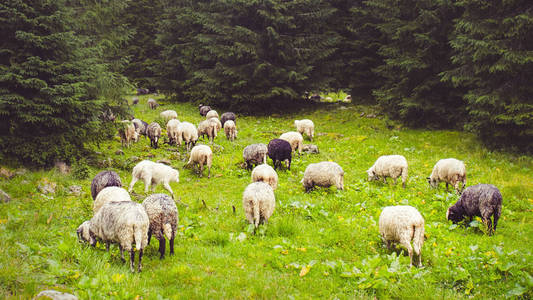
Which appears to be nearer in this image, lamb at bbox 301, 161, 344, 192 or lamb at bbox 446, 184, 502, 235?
lamb at bbox 446, 184, 502, 235

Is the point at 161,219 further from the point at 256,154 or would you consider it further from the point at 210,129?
the point at 210,129

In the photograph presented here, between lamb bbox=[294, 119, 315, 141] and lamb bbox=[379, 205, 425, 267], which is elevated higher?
lamb bbox=[379, 205, 425, 267]

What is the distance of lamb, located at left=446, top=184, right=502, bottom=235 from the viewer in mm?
7496

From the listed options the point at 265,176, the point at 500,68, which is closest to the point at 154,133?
the point at 265,176

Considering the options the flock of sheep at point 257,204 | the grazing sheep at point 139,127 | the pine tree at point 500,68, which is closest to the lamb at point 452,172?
the flock of sheep at point 257,204

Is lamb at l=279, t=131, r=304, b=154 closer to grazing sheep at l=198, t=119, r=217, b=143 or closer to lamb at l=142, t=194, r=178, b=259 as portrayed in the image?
grazing sheep at l=198, t=119, r=217, b=143

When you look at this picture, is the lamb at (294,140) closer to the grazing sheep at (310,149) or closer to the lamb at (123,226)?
the grazing sheep at (310,149)

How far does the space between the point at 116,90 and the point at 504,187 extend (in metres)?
14.3

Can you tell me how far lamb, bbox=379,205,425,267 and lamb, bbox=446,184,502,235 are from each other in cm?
233

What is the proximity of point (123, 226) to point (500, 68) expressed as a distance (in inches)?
562

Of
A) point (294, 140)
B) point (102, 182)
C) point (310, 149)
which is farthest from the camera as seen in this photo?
point (310, 149)

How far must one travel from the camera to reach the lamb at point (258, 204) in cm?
751

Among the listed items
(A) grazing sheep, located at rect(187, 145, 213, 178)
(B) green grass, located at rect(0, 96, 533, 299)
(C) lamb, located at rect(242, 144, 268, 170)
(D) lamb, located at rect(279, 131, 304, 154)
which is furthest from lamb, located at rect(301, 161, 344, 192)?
(D) lamb, located at rect(279, 131, 304, 154)

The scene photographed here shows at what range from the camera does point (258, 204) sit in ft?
24.6
